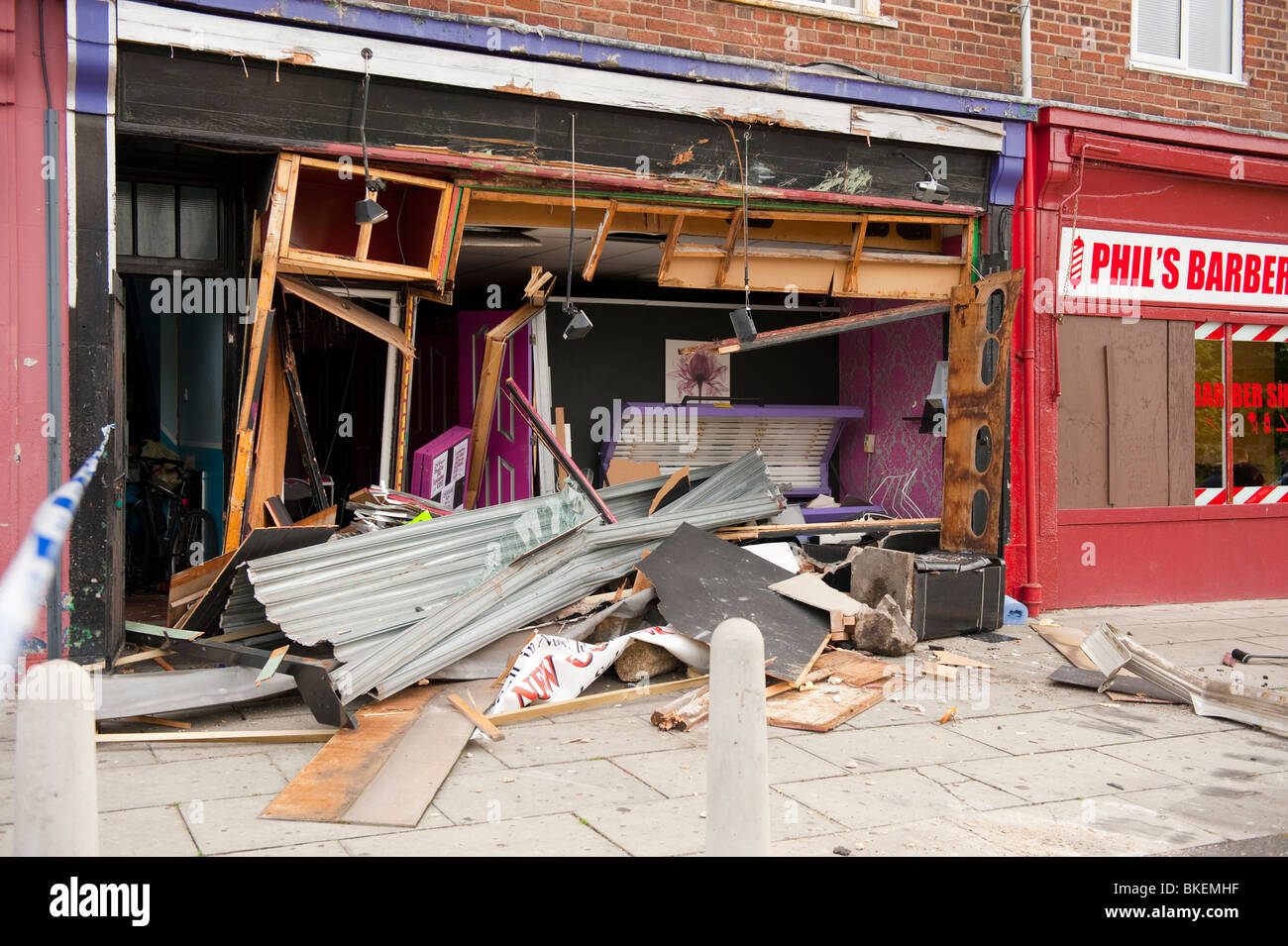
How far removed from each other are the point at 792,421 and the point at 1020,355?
2.68 m

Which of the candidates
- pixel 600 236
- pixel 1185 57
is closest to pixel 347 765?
pixel 600 236

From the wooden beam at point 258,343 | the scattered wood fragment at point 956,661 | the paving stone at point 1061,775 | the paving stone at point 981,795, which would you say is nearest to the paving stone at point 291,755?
the wooden beam at point 258,343

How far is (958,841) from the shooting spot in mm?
4641

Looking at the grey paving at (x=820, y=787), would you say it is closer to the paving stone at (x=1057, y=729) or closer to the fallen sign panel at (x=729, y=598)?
the paving stone at (x=1057, y=729)

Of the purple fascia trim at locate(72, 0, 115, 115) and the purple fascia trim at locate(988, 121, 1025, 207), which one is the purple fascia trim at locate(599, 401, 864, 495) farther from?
the purple fascia trim at locate(72, 0, 115, 115)

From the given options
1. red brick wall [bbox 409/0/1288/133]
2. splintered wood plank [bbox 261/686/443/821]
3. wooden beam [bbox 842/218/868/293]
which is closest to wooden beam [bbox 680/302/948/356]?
wooden beam [bbox 842/218/868/293]

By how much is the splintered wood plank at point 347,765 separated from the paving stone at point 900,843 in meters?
1.93

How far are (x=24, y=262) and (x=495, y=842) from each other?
16.0 feet

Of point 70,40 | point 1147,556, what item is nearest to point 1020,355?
point 1147,556

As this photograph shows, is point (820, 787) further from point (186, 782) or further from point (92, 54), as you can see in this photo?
point (92, 54)

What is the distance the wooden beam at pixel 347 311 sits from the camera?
7.86 meters

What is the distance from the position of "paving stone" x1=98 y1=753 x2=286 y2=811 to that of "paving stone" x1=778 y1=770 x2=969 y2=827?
8.21 ft

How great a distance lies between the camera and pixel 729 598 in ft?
25.0

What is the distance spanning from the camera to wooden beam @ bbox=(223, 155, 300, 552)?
7539mm
